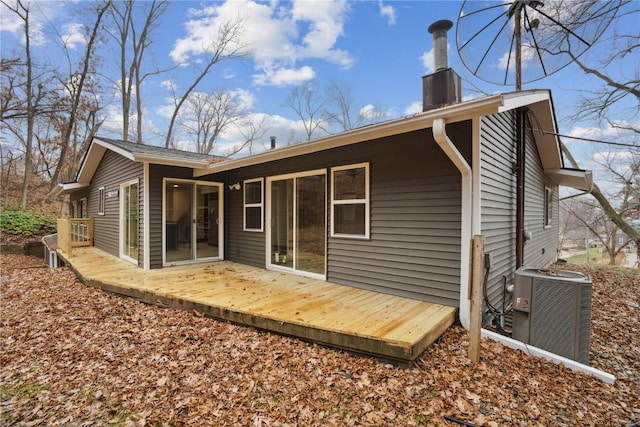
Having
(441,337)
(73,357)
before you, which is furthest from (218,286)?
(441,337)

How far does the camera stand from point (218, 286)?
4.78 meters

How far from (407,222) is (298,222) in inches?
87.7

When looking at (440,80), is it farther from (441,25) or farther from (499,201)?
(499,201)

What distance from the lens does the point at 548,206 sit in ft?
27.3

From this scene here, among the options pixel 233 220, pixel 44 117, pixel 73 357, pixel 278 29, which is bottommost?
pixel 73 357

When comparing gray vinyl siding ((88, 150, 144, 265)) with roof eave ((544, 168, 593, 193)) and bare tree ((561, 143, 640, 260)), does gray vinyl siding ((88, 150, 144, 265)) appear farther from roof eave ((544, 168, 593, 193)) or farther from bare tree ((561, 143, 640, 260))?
→ bare tree ((561, 143, 640, 260))

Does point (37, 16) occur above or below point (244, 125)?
above

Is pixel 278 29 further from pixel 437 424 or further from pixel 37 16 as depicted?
pixel 437 424

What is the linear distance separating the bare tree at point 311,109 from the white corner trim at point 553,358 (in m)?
16.7

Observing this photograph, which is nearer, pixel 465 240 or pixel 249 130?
pixel 465 240

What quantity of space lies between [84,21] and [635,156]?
2586cm

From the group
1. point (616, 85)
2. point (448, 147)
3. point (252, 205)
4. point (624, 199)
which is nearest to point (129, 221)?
point (252, 205)

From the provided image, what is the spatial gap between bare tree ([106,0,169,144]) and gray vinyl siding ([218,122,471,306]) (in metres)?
15.6

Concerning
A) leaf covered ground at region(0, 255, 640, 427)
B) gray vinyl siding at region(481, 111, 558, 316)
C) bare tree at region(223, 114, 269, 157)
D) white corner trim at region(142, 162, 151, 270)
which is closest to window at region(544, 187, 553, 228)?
gray vinyl siding at region(481, 111, 558, 316)
